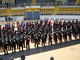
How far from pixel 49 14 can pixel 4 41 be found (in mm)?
19753

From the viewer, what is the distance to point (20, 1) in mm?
36500

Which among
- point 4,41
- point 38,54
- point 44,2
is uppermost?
point 44,2

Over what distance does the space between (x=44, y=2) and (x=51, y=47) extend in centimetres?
2144

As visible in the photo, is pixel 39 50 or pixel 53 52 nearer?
pixel 53 52

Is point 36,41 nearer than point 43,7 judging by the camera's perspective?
Yes

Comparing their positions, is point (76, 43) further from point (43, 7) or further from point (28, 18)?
point (43, 7)

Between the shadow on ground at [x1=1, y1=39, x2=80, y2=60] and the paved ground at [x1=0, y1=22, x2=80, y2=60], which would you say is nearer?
the paved ground at [x1=0, y1=22, x2=80, y2=60]

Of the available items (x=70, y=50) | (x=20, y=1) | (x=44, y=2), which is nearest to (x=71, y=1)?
(x=44, y=2)

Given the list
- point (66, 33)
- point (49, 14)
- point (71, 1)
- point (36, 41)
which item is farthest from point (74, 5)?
point (36, 41)

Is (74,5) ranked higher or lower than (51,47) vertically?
higher

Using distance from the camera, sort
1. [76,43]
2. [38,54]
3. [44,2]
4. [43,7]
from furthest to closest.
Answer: [44,2]
[43,7]
[76,43]
[38,54]

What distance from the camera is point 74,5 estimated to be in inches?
1328

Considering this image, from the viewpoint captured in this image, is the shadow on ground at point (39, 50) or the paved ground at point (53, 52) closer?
the paved ground at point (53, 52)

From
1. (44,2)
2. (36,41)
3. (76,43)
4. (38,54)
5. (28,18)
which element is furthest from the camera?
(44,2)
